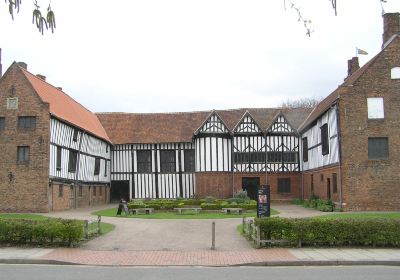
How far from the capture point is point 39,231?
16328 mm

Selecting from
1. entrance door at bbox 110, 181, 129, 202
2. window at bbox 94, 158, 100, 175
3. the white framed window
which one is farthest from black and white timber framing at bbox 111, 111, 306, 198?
the white framed window

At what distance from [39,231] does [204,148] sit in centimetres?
2401

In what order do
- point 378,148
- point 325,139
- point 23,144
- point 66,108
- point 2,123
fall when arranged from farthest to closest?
point 66,108 < point 325,139 < point 2,123 < point 23,144 < point 378,148

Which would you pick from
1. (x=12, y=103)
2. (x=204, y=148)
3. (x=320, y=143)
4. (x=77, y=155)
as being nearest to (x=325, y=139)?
(x=320, y=143)

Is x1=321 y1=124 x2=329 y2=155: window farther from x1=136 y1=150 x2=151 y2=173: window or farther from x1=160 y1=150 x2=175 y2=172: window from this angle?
x1=136 y1=150 x2=151 y2=173: window

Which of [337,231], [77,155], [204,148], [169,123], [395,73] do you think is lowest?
[337,231]

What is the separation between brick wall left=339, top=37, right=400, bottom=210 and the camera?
28.0 m

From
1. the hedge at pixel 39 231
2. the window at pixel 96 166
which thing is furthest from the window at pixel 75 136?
the hedge at pixel 39 231

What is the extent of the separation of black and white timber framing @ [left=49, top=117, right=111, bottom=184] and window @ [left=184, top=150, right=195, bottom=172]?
24.1 feet

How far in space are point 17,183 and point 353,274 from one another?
24884 millimetres

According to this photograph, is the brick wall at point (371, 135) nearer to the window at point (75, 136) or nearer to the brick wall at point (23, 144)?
the brick wall at point (23, 144)

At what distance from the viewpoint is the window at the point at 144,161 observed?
139 feet

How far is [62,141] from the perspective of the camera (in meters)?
33.3

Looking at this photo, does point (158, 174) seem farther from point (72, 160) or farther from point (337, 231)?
point (337, 231)
